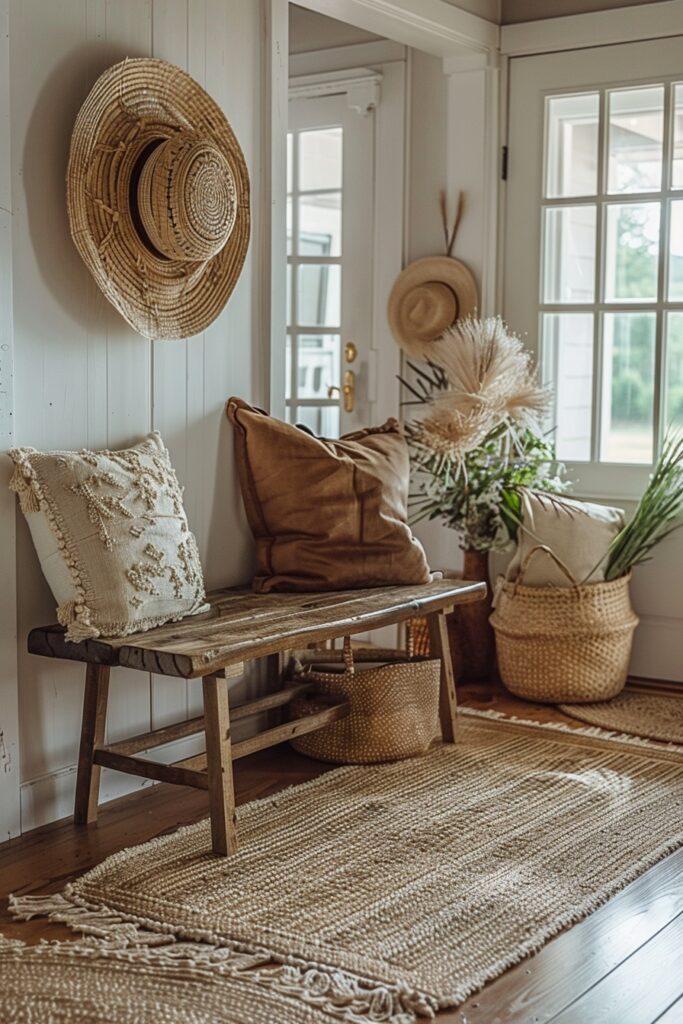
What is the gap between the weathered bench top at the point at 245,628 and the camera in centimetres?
268

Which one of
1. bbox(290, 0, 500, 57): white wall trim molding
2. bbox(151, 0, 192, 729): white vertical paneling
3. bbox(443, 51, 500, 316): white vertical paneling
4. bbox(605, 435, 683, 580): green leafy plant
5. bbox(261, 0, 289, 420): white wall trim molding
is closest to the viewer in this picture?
bbox(151, 0, 192, 729): white vertical paneling

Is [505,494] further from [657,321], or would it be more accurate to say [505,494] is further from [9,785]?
[9,785]

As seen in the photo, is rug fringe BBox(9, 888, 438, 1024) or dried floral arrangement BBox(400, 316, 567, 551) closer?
rug fringe BBox(9, 888, 438, 1024)

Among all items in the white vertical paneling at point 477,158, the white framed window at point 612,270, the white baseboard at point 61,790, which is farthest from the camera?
the white vertical paneling at point 477,158

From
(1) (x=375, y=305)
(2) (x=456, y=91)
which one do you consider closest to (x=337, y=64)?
(2) (x=456, y=91)

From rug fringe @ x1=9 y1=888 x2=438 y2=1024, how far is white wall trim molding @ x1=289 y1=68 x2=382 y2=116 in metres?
3.18

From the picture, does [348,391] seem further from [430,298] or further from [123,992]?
[123,992]

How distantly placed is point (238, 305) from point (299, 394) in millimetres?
1468

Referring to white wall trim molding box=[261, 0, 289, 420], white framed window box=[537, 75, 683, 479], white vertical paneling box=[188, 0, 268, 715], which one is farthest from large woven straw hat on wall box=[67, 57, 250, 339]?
white framed window box=[537, 75, 683, 479]

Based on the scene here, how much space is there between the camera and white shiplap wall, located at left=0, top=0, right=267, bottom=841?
9.30ft

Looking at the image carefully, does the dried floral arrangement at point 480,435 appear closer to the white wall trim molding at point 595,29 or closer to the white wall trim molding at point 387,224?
the white wall trim molding at point 387,224

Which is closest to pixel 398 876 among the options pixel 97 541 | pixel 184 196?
pixel 97 541

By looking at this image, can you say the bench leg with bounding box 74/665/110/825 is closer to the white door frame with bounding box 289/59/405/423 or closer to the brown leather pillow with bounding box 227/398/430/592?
the brown leather pillow with bounding box 227/398/430/592

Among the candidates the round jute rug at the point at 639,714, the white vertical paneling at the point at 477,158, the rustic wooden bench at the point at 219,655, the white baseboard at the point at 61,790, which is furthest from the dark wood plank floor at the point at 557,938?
the white vertical paneling at the point at 477,158
